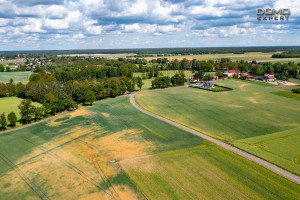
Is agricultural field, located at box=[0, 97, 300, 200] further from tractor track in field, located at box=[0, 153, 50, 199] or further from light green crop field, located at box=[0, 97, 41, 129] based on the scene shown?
light green crop field, located at box=[0, 97, 41, 129]

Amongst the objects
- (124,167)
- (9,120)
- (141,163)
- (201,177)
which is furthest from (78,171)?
(9,120)

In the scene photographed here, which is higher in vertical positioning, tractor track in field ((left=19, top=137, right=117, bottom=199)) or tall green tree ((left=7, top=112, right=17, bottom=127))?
tall green tree ((left=7, top=112, right=17, bottom=127))

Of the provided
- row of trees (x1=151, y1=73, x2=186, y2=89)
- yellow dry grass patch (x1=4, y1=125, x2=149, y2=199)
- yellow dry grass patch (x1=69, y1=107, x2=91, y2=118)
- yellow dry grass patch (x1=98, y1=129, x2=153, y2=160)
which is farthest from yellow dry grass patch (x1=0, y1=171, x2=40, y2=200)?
row of trees (x1=151, y1=73, x2=186, y2=89)

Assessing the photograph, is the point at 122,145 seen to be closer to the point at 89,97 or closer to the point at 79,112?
the point at 79,112

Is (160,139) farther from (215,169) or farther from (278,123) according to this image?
(278,123)

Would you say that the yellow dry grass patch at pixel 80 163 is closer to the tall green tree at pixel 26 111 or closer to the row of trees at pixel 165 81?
the tall green tree at pixel 26 111
